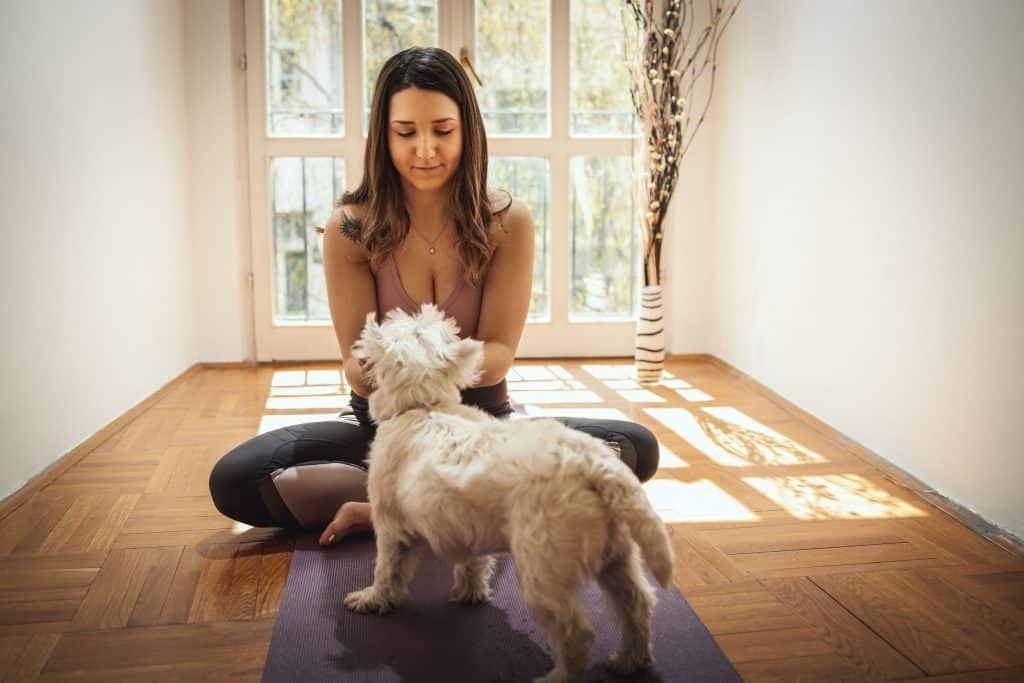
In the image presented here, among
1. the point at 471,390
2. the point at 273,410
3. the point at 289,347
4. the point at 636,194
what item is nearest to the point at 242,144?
the point at 289,347

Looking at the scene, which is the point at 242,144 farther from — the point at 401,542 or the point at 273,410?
the point at 401,542

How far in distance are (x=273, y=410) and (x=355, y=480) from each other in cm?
157

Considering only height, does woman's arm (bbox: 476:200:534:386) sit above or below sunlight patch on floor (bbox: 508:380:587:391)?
above

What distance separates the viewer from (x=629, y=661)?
146cm

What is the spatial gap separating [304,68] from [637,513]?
385 centimetres

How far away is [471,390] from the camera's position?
7.00 ft

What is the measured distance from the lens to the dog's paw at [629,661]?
1464 mm

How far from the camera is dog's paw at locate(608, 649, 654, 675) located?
146cm

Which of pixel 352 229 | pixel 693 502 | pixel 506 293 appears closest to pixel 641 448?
pixel 693 502

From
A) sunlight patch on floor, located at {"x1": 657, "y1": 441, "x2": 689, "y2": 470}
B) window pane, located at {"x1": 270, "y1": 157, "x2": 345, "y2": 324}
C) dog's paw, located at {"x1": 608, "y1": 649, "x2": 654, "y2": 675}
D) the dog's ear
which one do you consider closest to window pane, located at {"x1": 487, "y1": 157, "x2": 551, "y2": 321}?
window pane, located at {"x1": 270, "y1": 157, "x2": 345, "y2": 324}

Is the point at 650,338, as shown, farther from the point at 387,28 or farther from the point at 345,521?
the point at 345,521

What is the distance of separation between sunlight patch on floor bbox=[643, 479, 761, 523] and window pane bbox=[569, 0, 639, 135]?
260 cm

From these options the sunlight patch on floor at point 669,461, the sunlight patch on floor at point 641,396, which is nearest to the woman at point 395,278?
the sunlight patch on floor at point 669,461

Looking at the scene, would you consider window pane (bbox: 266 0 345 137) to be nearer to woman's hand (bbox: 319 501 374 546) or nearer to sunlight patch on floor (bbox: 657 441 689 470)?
sunlight patch on floor (bbox: 657 441 689 470)
